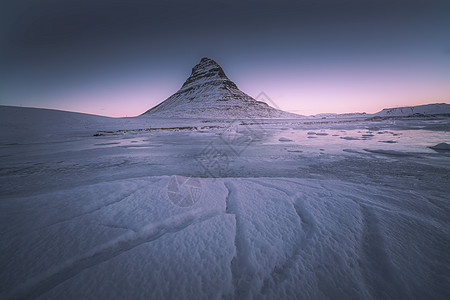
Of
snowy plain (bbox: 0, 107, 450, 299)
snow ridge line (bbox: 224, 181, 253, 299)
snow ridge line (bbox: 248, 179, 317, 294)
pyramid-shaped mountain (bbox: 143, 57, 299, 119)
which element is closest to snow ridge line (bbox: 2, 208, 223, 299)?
snowy plain (bbox: 0, 107, 450, 299)

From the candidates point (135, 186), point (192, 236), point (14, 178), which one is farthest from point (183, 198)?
point (14, 178)

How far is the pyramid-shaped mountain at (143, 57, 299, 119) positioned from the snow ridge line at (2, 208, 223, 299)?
199 feet

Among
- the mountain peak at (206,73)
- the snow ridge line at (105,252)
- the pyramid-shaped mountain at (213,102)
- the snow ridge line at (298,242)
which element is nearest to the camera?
the snow ridge line at (105,252)

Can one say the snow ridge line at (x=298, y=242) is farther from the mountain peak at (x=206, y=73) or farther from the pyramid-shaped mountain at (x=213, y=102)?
the mountain peak at (x=206, y=73)

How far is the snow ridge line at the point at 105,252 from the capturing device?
1.01m

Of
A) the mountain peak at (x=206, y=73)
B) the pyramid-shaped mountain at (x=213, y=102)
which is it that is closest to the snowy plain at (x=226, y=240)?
the pyramid-shaped mountain at (x=213, y=102)

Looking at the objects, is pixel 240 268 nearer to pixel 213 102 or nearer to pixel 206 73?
pixel 213 102

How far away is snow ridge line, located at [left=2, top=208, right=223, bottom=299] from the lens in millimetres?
1005

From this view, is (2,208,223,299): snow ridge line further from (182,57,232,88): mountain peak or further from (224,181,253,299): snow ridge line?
(182,57,232,88): mountain peak

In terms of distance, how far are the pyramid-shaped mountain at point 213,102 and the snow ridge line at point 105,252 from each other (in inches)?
2383

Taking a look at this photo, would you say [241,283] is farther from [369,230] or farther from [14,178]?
[14,178]

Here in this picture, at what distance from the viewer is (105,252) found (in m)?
1.29

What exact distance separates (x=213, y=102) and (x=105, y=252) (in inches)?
3189

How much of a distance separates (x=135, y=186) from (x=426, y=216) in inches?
139
